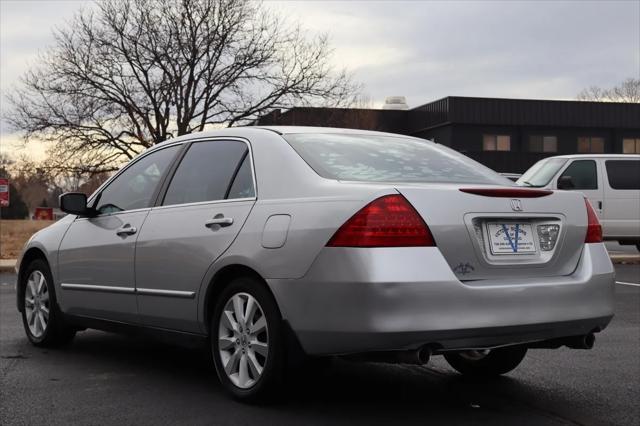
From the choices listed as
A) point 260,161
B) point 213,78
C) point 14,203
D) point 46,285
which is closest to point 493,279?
point 260,161

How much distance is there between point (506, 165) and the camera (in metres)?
54.0

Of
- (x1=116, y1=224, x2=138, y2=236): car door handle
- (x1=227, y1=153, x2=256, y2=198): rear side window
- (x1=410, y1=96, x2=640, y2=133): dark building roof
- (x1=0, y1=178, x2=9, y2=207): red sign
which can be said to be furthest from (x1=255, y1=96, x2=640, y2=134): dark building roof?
(x1=227, y1=153, x2=256, y2=198): rear side window

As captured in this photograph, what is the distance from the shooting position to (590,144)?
183 ft

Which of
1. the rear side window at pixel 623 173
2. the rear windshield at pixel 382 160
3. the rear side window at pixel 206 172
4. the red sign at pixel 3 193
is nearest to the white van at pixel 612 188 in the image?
the rear side window at pixel 623 173

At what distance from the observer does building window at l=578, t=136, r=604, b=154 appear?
5559 cm

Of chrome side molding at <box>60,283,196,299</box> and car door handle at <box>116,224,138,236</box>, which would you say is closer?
chrome side molding at <box>60,283,196,299</box>

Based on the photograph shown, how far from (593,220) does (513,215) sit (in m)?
0.68

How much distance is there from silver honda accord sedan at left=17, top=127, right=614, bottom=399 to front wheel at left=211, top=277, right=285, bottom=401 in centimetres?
1

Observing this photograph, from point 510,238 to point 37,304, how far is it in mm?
3907

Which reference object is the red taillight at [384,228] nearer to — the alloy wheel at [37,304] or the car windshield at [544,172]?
the alloy wheel at [37,304]

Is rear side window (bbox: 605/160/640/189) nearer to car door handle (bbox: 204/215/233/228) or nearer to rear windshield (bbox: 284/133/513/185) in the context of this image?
rear windshield (bbox: 284/133/513/185)

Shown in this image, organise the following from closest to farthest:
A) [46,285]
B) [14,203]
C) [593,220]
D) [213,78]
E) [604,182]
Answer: [593,220] → [46,285] → [604,182] → [213,78] → [14,203]

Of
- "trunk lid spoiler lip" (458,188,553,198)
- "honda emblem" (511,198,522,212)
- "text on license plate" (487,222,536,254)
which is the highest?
"trunk lid spoiler lip" (458,188,553,198)

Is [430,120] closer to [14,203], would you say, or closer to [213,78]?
[213,78]
